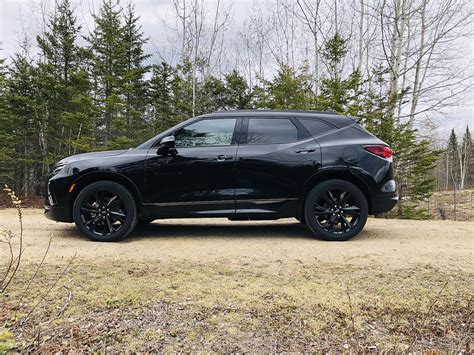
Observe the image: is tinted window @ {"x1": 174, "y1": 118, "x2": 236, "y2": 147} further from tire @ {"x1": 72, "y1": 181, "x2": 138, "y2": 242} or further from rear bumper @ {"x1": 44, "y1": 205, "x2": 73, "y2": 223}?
rear bumper @ {"x1": 44, "y1": 205, "x2": 73, "y2": 223}

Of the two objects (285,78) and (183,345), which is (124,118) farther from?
(183,345)

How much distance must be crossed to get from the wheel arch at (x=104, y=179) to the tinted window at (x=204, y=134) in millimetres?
878

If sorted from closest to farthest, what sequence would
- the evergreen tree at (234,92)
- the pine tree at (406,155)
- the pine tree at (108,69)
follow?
the pine tree at (406,155) < the pine tree at (108,69) < the evergreen tree at (234,92)

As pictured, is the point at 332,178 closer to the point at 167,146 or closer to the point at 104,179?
the point at 167,146

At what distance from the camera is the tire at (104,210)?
178 inches

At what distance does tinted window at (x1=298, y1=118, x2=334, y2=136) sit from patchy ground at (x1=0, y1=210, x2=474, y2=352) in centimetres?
164

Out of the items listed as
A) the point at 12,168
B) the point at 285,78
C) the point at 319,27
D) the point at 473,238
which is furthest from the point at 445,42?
the point at 12,168

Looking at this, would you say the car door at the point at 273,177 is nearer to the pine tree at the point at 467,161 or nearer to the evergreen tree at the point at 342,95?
the evergreen tree at the point at 342,95

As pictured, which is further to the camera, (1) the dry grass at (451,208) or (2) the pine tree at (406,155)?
(1) the dry grass at (451,208)

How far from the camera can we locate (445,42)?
1489cm

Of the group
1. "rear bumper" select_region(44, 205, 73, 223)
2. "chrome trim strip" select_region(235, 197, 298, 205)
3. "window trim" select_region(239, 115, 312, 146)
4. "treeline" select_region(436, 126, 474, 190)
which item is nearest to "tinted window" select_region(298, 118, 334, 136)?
"window trim" select_region(239, 115, 312, 146)

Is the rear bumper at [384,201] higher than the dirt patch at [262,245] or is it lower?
higher

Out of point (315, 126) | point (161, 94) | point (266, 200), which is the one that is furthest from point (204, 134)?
point (161, 94)

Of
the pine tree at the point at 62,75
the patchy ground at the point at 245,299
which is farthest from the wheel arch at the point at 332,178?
the pine tree at the point at 62,75
